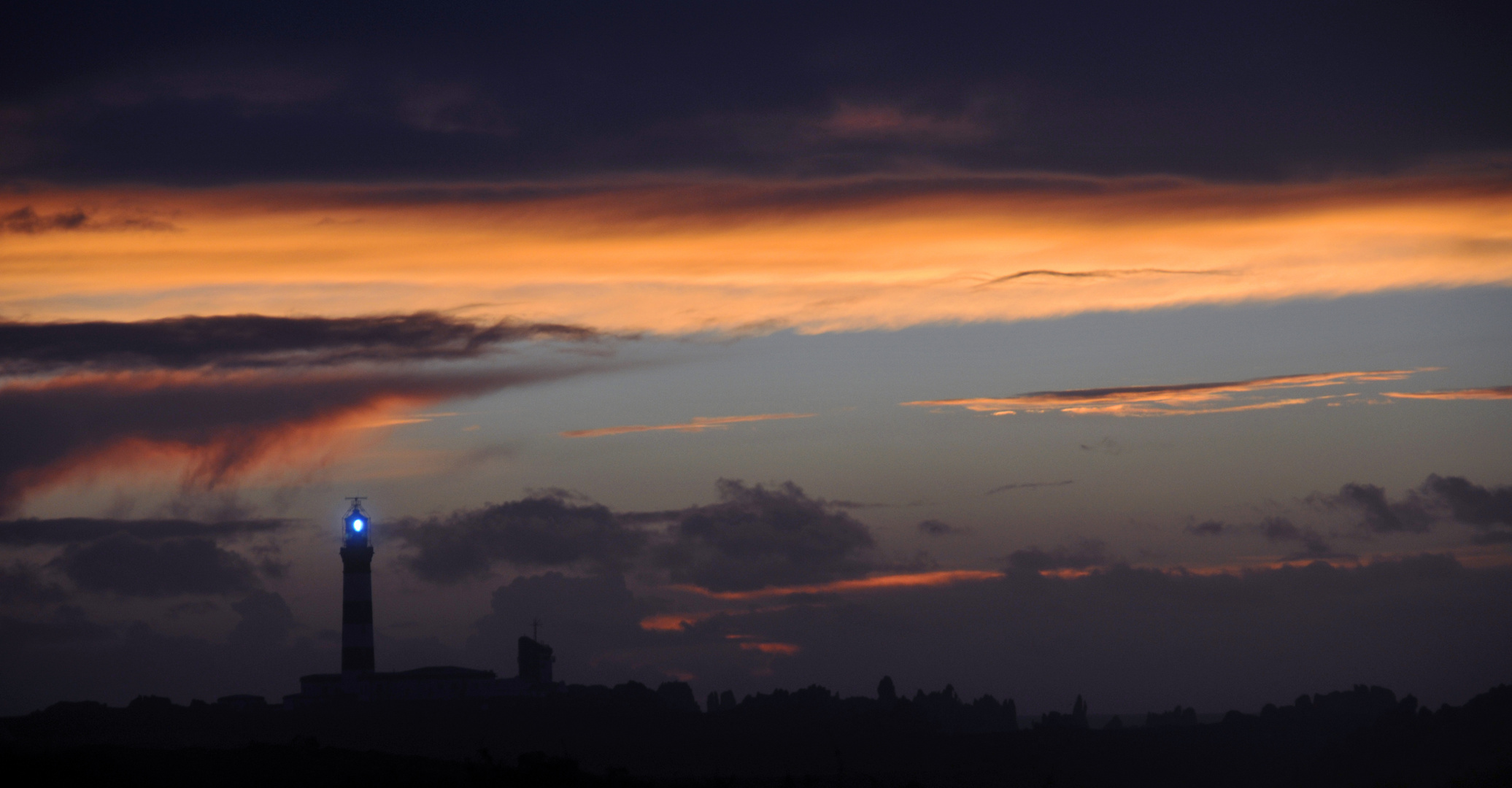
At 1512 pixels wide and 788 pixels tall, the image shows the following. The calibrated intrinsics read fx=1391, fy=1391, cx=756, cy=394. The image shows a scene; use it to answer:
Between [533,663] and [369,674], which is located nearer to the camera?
[369,674]

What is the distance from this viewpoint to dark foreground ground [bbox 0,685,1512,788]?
4975 inches

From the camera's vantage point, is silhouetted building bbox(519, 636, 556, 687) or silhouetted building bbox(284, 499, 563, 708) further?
silhouetted building bbox(519, 636, 556, 687)

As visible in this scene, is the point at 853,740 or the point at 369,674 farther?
the point at 853,740

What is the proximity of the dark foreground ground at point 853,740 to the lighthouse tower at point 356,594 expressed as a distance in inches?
267

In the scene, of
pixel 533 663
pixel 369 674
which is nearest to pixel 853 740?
pixel 533 663

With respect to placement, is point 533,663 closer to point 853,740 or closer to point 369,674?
point 369,674

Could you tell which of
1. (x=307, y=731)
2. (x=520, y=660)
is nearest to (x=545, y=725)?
(x=520, y=660)

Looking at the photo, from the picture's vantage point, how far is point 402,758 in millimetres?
80938

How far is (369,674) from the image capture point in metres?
125

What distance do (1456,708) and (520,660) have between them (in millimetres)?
106725

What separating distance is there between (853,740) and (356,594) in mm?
67009

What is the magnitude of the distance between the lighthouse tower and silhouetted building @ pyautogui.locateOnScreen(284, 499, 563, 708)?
63 millimetres

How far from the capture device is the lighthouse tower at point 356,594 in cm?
12106

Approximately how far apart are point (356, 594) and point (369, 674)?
29.5ft
